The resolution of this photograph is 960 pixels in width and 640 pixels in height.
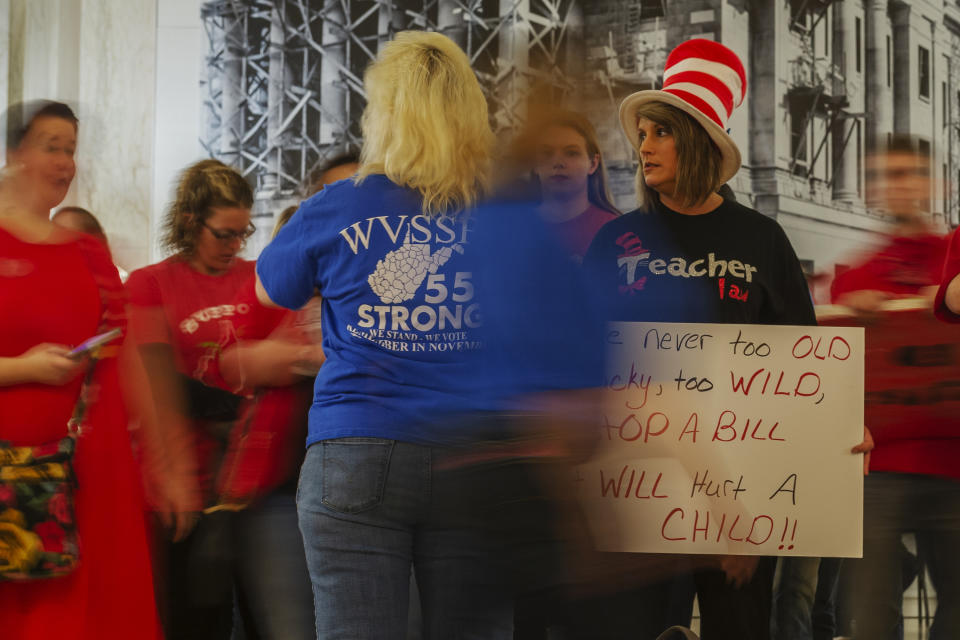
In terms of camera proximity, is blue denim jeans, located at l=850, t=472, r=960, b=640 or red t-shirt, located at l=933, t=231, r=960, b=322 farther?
blue denim jeans, located at l=850, t=472, r=960, b=640

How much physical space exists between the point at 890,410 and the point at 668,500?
0.68 m

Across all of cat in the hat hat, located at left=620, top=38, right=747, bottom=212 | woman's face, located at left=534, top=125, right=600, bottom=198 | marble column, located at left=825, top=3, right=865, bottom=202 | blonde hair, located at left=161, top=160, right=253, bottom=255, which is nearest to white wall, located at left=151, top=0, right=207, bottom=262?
blonde hair, located at left=161, top=160, right=253, bottom=255

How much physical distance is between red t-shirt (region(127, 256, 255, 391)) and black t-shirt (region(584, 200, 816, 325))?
1.01 metres

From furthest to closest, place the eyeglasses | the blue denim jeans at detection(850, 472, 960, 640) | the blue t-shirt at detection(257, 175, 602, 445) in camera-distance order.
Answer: the eyeglasses
the blue denim jeans at detection(850, 472, 960, 640)
the blue t-shirt at detection(257, 175, 602, 445)

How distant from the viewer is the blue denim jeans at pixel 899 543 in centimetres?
257

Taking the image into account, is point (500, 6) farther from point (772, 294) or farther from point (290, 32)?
point (772, 294)

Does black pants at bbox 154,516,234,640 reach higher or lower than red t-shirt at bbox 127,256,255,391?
lower

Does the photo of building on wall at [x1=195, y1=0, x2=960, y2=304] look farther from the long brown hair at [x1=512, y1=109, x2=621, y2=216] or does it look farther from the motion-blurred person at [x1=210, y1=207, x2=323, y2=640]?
the long brown hair at [x1=512, y1=109, x2=621, y2=216]

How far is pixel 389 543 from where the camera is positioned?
1.54 metres

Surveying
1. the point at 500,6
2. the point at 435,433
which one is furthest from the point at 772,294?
the point at 500,6

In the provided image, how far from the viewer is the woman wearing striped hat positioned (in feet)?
7.42

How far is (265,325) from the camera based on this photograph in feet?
7.93

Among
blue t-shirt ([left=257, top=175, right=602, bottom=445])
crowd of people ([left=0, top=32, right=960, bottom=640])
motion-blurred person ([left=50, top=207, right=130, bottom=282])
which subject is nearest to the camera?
crowd of people ([left=0, top=32, right=960, bottom=640])

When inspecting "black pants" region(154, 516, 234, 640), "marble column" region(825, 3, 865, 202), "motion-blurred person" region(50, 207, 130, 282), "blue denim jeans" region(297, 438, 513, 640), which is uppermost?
"marble column" region(825, 3, 865, 202)
